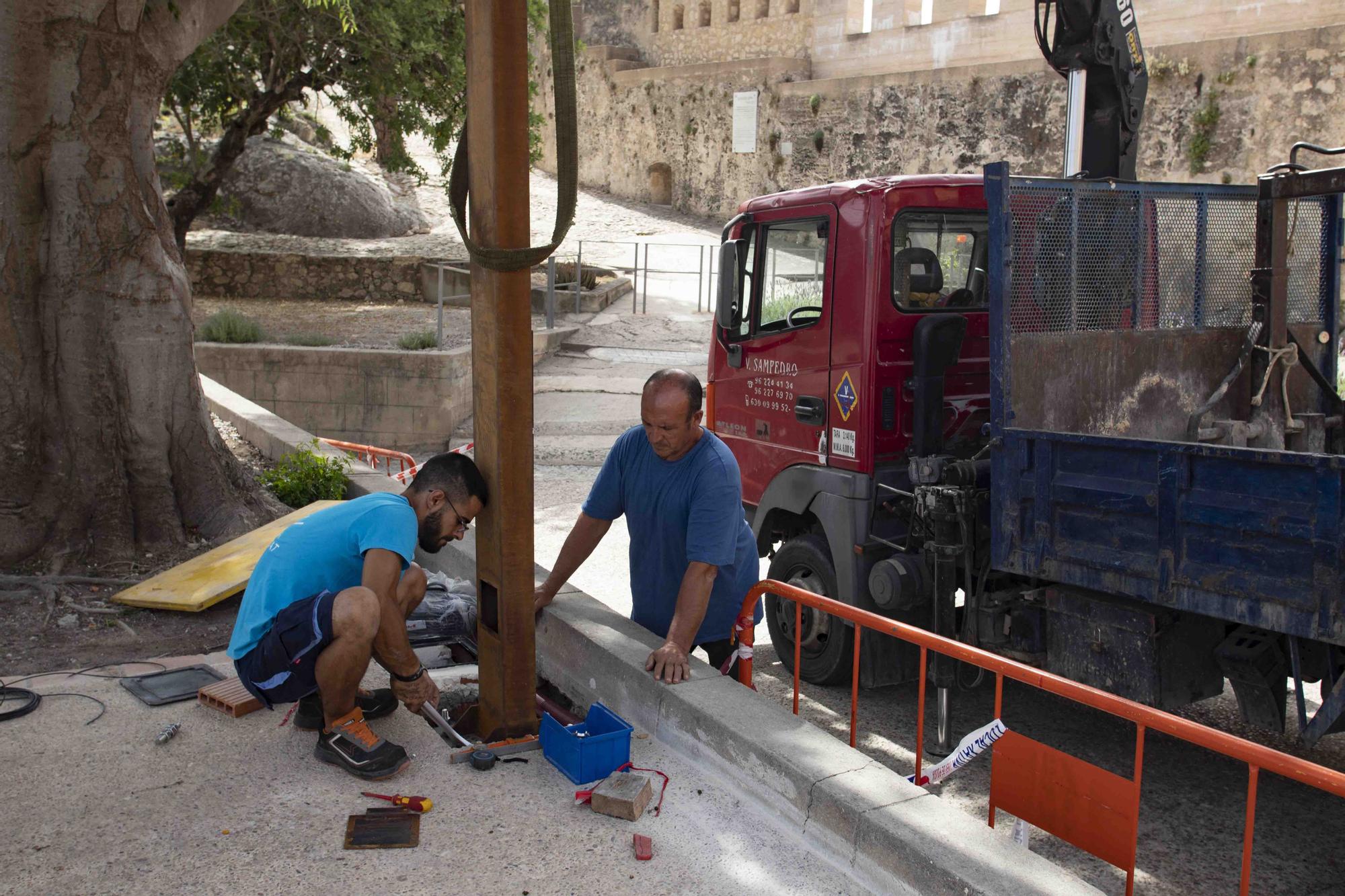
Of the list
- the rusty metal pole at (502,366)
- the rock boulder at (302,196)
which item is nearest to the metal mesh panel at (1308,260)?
the rusty metal pole at (502,366)

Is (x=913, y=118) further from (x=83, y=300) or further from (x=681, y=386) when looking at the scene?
(x=681, y=386)

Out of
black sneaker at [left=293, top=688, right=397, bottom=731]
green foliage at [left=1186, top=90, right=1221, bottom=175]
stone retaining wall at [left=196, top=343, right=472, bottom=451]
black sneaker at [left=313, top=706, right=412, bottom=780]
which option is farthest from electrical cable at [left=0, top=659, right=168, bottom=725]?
green foliage at [left=1186, top=90, right=1221, bottom=175]

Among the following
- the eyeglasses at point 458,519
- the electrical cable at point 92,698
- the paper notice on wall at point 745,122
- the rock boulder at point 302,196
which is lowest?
the electrical cable at point 92,698

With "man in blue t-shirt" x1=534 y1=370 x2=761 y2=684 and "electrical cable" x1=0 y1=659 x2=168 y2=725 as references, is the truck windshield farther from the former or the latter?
"electrical cable" x1=0 y1=659 x2=168 y2=725

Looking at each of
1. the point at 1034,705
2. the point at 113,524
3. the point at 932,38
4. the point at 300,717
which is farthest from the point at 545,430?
the point at 932,38

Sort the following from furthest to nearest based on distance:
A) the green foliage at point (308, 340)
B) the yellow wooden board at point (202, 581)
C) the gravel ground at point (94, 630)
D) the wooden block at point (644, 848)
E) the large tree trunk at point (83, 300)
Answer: the green foliage at point (308, 340) → the large tree trunk at point (83, 300) → the yellow wooden board at point (202, 581) → the gravel ground at point (94, 630) → the wooden block at point (644, 848)

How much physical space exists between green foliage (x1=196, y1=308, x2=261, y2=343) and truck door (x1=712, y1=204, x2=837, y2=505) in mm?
9575

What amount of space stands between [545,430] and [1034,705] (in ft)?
27.3

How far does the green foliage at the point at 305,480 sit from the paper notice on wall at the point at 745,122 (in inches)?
984

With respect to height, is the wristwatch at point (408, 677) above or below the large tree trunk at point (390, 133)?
below

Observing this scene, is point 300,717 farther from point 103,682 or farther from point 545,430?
point 545,430

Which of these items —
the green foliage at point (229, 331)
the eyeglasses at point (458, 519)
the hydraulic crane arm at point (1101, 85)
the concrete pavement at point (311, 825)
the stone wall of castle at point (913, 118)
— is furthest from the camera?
the stone wall of castle at point (913, 118)

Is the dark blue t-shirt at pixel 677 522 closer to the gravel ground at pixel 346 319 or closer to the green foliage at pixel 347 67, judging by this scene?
the gravel ground at pixel 346 319

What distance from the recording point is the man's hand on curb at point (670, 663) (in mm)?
3857
